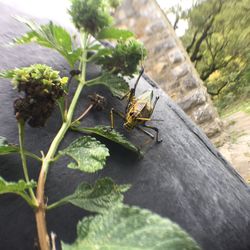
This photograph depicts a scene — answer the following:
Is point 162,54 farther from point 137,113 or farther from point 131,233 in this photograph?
point 131,233

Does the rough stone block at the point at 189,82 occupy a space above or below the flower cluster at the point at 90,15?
above

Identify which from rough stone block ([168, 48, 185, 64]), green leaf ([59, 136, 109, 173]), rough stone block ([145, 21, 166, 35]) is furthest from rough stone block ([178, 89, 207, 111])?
green leaf ([59, 136, 109, 173])

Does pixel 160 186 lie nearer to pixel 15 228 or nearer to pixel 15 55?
pixel 15 228

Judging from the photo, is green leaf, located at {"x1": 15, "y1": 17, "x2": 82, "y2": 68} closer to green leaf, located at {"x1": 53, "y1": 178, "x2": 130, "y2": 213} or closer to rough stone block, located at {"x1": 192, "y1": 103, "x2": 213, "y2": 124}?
green leaf, located at {"x1": 53, "y1": 178, "x2": 130, "y2": 213}

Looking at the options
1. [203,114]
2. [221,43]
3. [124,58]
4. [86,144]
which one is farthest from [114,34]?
[221,43]

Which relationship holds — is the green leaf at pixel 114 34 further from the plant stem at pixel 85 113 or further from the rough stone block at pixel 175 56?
the rough stone block at pixel 175 56

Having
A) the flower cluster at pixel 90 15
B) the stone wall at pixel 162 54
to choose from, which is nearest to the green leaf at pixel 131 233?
the flower cluster at pixel 90 15
